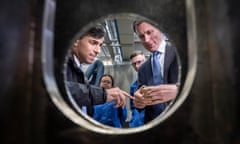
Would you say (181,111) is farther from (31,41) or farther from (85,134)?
(31,41)

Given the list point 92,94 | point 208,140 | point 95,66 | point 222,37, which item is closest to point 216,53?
point 222,37

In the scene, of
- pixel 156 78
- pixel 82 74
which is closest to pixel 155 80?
pixel 156 78

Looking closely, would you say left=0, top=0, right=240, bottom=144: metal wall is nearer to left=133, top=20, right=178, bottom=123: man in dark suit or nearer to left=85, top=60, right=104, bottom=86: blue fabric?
left=133, top=20, right=178, bottom=123: man in dark suit

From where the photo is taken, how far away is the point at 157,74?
2113 millimetres

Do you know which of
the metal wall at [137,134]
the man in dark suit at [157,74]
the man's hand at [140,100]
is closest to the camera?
the metal wall at [137,134]

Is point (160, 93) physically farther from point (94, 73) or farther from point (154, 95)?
point (94, 73)

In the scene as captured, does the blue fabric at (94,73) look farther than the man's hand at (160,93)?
Yes

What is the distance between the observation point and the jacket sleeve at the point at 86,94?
5.31ft

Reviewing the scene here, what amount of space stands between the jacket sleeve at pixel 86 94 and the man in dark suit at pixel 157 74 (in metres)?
0.34

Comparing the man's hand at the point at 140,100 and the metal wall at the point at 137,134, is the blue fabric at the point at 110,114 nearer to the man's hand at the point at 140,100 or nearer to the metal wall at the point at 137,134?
the man's hand at the point at 140,100

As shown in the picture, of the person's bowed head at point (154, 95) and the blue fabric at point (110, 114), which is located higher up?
the person's bowed head at point (154, 95)

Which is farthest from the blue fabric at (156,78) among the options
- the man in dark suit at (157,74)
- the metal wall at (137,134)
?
the metal wall at (137,134)

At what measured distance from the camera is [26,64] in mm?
539

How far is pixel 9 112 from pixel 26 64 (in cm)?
9
